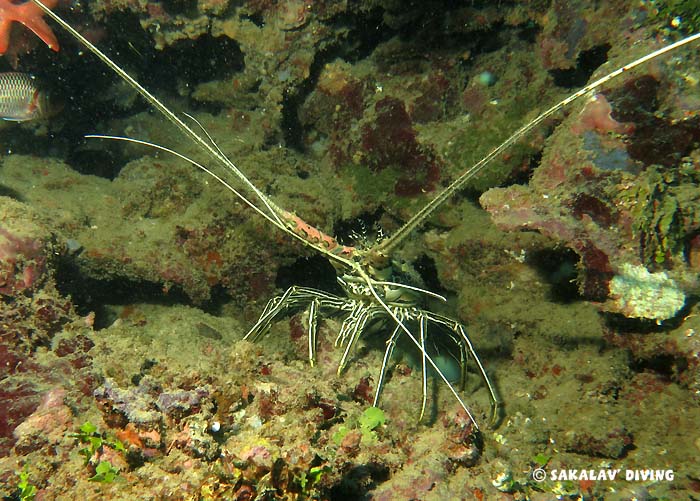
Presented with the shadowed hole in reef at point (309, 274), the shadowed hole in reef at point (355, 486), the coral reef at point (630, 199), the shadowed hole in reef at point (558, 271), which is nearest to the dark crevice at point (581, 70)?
the coral reef at point (630, 199)

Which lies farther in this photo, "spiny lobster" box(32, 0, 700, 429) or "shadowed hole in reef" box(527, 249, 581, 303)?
"shadowed hole in reef" box(527, 249, 581, 303)

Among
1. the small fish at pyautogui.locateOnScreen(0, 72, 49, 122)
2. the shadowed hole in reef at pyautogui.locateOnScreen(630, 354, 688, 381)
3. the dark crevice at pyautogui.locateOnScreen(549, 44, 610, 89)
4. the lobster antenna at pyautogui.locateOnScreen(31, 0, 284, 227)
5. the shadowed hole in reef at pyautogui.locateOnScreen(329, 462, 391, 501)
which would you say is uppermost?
the dark crevice at pyautogui.locateOnScreen(549, 44, 610, 89)

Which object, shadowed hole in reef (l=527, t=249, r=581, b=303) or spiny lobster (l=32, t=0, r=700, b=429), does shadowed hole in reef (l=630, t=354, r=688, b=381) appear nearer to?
shadowed hole in reef (l=527, t=249, r=581, b=303)

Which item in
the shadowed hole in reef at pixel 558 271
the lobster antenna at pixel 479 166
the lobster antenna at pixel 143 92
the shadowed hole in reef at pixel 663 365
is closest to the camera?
the lobster antenna at pixel 479 166

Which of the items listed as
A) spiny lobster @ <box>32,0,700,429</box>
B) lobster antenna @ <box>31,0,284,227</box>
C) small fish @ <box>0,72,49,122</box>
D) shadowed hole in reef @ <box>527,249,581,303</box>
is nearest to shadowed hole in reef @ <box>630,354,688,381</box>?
shadowed hole in reef @ <box>527,249,581,303</box>

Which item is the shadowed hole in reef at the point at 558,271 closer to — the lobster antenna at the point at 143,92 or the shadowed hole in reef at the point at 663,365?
the shadowed hole in reef at the point at 663,365
